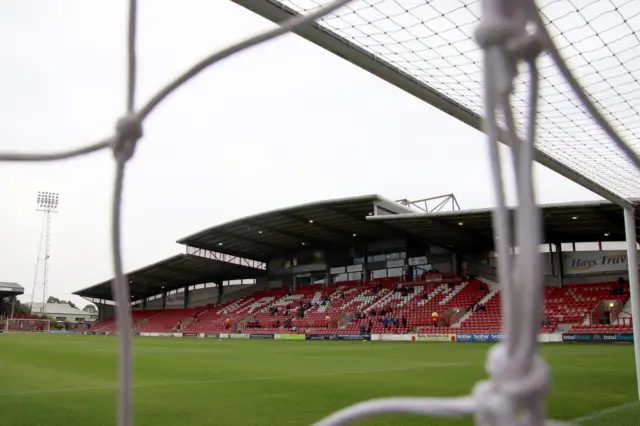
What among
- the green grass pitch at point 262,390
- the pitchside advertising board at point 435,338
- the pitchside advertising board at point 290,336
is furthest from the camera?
the pitchside advertising board at point 290,336

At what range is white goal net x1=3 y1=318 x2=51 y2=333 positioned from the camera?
53188 millimetres

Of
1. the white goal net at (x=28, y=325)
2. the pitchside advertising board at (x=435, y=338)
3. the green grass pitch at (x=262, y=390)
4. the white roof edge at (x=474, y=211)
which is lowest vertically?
the white goal net at (x=28, y=325)

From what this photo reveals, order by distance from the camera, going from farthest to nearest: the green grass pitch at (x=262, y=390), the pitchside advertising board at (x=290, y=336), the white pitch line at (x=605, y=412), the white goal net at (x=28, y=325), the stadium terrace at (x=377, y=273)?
the white goal net at (x=28, y=325)
the pitchside advertising board at (x=290, y=336)
the stadium terrace at (x=377, y=273)
the green grass pitch at (x=262, y=390)
the white pitch line at (x=605, y=412)

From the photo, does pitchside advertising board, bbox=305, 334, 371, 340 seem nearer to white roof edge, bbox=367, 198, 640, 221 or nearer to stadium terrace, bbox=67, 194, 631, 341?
stadium terrace, bbox=67, 194, 631, 341

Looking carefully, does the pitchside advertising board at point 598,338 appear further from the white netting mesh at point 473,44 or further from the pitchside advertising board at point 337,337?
the white netting mesh at point 473,44

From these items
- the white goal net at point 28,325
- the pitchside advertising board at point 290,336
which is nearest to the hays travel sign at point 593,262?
the pitchside advertising board at point 290,336

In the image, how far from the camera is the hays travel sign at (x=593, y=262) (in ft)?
86.5

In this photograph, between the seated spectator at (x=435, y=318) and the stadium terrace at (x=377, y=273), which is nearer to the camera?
the stadium terrace at (x=377, y=273)

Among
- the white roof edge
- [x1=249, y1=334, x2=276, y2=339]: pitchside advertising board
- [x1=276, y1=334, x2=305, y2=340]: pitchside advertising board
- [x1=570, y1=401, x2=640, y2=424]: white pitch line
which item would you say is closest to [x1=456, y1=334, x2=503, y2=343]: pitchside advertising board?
the white roof edge

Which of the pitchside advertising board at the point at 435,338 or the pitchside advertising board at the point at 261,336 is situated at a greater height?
the pitchside advertising board at the point at 435,338

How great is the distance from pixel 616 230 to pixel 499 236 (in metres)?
27.5

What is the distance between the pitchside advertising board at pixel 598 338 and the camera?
19.9 m

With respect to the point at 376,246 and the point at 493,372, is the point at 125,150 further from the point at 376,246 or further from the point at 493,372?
the point at 376,246

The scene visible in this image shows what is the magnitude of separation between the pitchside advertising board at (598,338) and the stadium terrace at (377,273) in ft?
1.14
